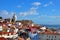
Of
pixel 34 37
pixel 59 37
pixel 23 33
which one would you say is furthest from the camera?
pixel 23 33

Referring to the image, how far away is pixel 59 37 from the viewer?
105 feet

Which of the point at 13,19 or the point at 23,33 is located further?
the point at 13,19

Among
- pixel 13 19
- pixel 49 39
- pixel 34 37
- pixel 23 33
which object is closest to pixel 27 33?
pixel 23 33

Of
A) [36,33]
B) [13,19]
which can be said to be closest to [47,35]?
[36,33]

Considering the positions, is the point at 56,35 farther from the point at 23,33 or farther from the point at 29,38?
the point at 23,33

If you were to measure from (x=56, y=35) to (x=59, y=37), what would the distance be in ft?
1.77

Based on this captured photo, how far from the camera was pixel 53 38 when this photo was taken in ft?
106

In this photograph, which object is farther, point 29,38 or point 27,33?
point 27,33

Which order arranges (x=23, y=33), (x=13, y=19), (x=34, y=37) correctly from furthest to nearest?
(x=13, y=19), (x=23, y=33), (x=34, y=37)

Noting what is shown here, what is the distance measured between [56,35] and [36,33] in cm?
462

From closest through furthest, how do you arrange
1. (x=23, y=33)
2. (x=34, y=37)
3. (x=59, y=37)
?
1. (x=59, y=37)
2. (x=34, y=37)
3. (x=23, y=33)

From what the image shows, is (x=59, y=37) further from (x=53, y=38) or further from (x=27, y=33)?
(x=27, y=33)

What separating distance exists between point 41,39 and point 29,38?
262 centimetres

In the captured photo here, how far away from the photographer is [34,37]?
34688mm
